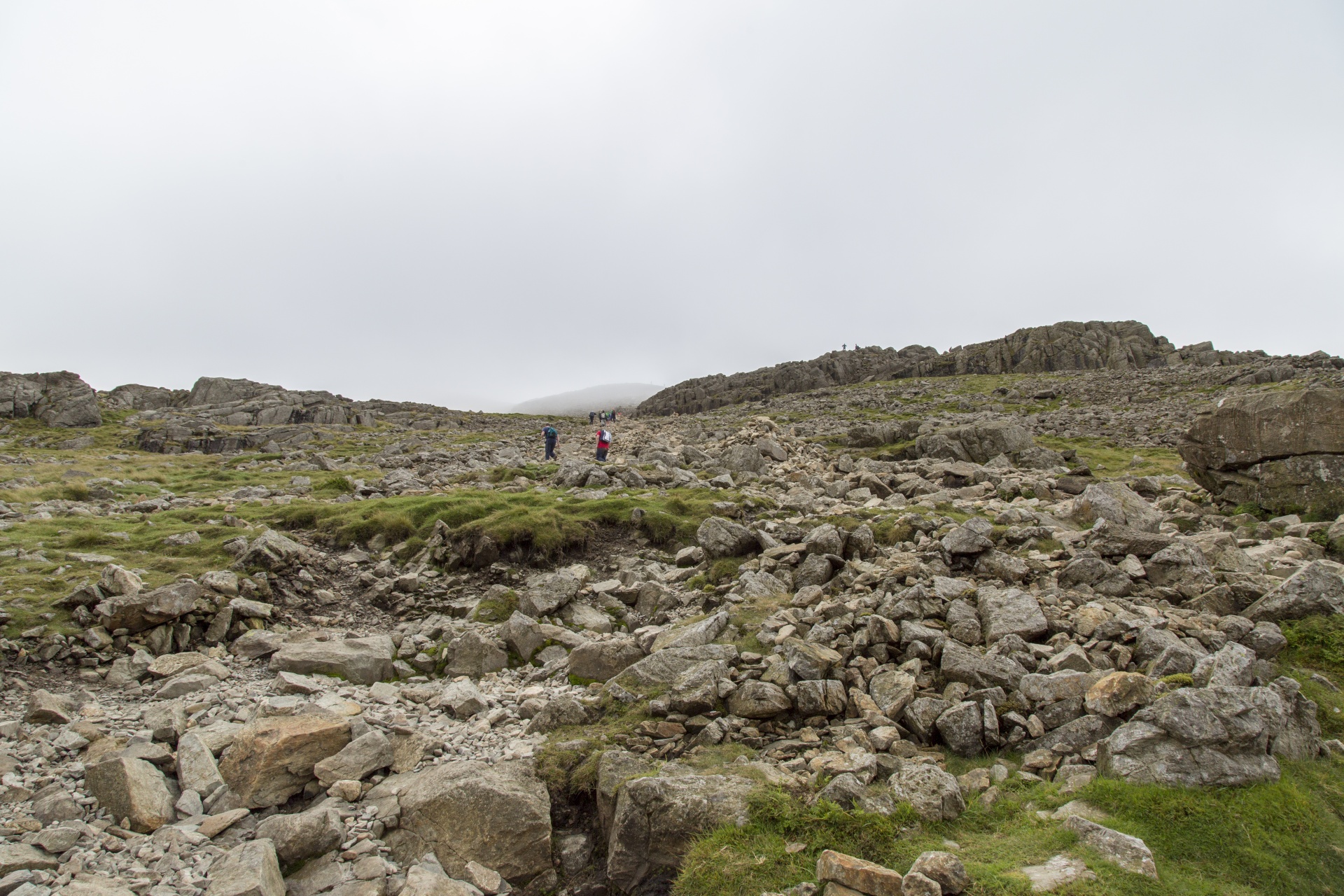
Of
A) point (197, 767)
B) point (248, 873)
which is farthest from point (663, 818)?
point (197, 767)

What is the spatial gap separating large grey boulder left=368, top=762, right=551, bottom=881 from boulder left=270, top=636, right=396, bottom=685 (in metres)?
4.21

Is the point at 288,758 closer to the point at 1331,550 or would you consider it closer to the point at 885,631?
the point at 885,631

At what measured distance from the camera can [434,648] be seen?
13406 mm

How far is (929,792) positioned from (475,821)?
226 inches

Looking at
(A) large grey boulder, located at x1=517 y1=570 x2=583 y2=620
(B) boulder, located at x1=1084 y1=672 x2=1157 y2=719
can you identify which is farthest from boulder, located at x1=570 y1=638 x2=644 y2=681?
(B) boulder, located at x1=1084 y1=672 x2=1157 y2=719

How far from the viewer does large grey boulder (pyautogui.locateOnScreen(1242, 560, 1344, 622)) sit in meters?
9.09

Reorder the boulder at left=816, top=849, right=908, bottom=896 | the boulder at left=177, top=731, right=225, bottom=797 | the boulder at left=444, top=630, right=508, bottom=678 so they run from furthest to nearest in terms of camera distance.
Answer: the boulder at left=444, top=630, right=508, bottom=678 → the boulder at left=177, top=731, right=225, bottom=797 → the boulder at left=816, top=849, right=908, bottom=896

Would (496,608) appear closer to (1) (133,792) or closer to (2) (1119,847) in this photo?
(1) (133,792)

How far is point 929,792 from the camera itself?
6.79 metres

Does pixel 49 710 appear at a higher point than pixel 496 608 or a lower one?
higher

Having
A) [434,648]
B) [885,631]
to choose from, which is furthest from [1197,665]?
[434,648]

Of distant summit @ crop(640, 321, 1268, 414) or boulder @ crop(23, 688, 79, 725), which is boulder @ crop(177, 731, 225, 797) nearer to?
boulder @ crop(23, 688, 79, 725)

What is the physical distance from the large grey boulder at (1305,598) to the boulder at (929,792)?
265 inches

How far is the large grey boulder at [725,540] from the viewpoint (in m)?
16.9
